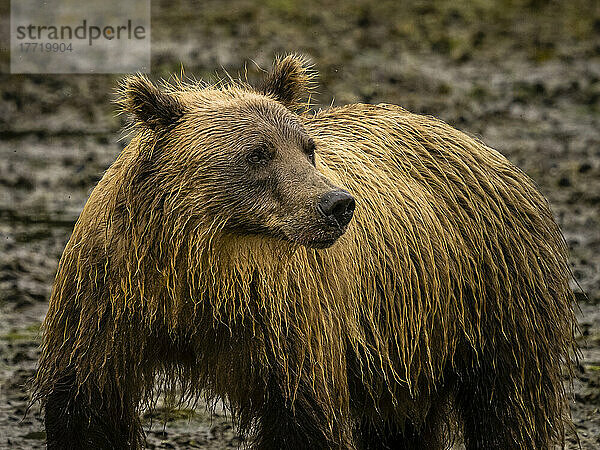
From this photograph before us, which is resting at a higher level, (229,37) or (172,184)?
(229,37)

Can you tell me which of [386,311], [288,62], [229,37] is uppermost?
[229,37]

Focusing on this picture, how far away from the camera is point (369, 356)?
589 cm

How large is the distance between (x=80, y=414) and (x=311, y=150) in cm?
162

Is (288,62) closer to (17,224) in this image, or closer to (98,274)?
(98,274)

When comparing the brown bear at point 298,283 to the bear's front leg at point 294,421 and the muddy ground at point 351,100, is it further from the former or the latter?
the muddy ground at point 351,100

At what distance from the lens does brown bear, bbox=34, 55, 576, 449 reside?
5324 mm

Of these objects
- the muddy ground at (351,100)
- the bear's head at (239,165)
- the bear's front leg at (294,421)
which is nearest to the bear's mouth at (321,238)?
the bear's head at (239,165)

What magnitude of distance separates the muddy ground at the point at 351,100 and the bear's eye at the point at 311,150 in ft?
8.38

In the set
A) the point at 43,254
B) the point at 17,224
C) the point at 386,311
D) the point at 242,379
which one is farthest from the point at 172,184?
the point at 17,224

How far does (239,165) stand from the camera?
209 inches

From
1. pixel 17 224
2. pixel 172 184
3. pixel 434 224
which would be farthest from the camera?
pixel 17 224

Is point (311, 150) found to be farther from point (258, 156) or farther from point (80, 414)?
point (80, 414)

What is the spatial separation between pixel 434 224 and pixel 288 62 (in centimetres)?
115

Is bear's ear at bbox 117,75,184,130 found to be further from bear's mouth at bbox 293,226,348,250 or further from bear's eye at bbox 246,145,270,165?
bear's mouth at bbox 293,226,348,250
